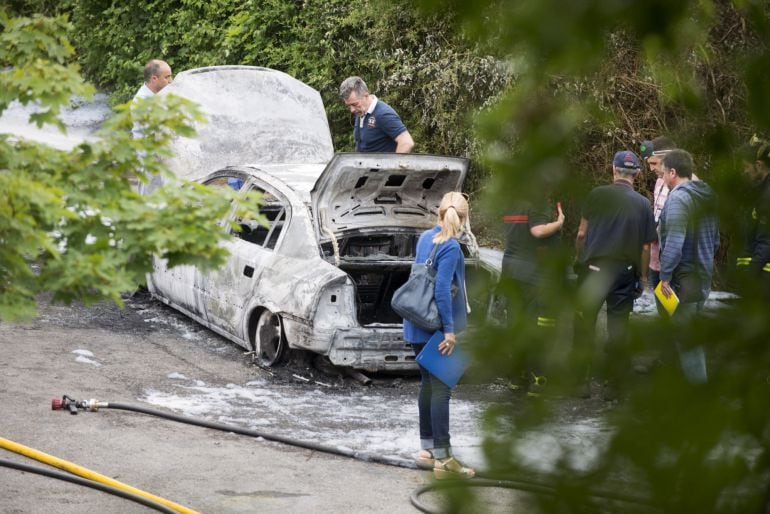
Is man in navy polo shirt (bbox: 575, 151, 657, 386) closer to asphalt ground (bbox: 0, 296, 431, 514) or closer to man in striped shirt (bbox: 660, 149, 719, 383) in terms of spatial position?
man in striped shirt (bbox: 660, 149, 719, 383)

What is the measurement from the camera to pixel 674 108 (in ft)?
4.14

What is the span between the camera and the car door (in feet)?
31.3

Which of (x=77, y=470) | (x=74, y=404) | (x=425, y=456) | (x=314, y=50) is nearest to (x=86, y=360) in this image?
(x=74, y=404)

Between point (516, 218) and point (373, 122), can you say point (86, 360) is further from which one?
point (516, 218)

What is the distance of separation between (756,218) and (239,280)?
28.3 feet

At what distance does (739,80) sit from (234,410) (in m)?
7.43

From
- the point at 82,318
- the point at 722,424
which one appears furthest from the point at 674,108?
the point at 82,318

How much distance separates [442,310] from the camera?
7.04m

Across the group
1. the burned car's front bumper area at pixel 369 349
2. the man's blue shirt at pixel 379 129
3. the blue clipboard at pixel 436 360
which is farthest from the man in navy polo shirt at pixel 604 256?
the man's blue shirt at pixel 379 129

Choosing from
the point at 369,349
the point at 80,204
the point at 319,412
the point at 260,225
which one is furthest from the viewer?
the point at 260,225

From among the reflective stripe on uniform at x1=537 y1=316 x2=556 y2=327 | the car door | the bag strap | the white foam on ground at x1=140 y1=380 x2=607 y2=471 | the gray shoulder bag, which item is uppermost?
the reflective stripe on uniform at x1=537 y1=316 x2=556 y2=327

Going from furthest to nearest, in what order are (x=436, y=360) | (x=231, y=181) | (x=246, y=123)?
(x=246, y=123) → (x=231, y=181) → (x=436, y=360)

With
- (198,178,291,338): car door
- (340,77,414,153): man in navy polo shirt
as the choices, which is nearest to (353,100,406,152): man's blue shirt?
(340,77,414,153): man in navy polo shirt

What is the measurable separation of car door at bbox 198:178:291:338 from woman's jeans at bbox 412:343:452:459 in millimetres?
2732
